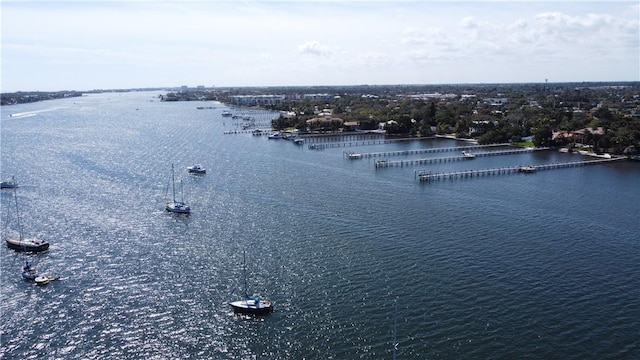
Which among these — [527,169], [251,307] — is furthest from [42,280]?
[527,169]

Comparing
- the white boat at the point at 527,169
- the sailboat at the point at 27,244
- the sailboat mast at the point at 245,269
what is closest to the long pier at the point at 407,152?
the white boat at the point at 527,169

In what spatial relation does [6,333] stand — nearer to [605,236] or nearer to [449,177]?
[605,236]

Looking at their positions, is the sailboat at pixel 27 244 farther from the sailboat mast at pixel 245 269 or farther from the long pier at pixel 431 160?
the long pier at pixel 431 160

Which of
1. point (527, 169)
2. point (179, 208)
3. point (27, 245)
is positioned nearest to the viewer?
point (27, 245)

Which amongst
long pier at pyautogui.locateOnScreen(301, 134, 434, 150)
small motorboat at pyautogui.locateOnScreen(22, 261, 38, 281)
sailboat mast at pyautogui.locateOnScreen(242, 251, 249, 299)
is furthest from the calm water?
long pier at pyautogui.locateOnScreen(301, 134, 434, 150)

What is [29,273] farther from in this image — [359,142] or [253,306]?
[359,142]

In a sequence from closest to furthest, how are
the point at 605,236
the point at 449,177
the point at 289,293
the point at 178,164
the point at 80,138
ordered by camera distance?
the point at 289,293 < the point at 605,236 < the point at 449,177 < the point at 178,164 < the point at 80,138

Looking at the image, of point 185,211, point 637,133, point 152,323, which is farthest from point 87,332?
point 637,133
